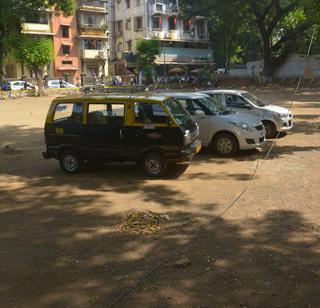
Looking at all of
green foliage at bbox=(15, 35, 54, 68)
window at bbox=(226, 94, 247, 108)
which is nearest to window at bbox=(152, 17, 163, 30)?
green foliage at bbox=(15, 35, 54, 68)

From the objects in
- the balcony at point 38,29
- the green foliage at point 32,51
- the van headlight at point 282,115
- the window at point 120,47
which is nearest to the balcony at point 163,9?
the window at point 120,47

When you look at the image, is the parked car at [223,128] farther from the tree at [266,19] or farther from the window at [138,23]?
the window at [138,23]

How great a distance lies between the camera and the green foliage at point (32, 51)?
40750 millimetres

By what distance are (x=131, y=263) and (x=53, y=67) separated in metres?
55.6

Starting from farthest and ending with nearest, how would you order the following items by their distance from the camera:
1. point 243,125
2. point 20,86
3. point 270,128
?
point 20,86, point 270,128, point 243,125

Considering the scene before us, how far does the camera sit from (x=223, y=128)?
11195 mm

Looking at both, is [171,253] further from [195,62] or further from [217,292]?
[195,62]

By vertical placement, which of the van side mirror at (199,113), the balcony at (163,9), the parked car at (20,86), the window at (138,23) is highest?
the balcony at (163,9)

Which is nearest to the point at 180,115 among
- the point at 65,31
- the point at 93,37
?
the point at 65,31

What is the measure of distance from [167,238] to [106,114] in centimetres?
402

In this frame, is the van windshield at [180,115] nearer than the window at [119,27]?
Yes

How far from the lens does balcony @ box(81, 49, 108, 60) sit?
60.7 meters

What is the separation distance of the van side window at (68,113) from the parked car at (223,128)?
2.71 metres

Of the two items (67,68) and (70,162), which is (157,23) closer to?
(67,68)
